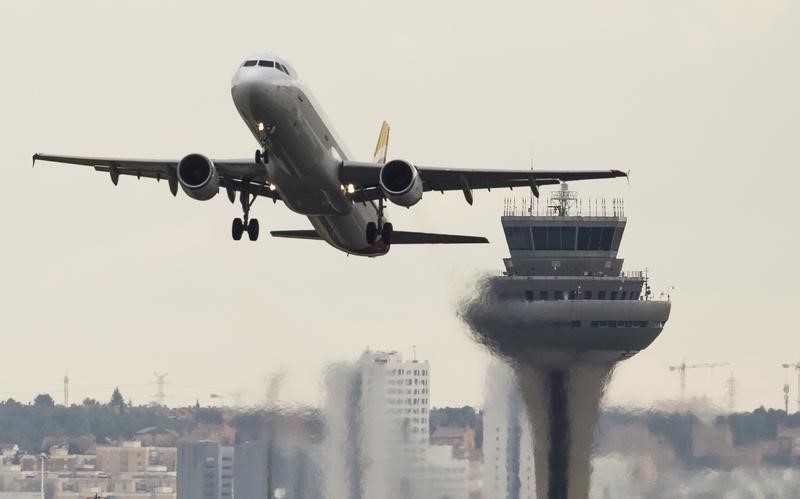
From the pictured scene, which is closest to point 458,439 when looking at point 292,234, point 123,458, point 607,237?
point 123,458

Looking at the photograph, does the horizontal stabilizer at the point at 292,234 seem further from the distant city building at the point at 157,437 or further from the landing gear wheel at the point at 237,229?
the distant city building at the point at 157,437

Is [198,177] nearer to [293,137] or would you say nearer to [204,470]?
[293,137]

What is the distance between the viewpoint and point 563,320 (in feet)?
522

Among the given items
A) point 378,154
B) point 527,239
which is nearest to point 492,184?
point 378,154

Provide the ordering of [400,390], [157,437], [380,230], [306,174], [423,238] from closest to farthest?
[306,174] → [380,230] → [423,238] → [400,390] → [157,437]

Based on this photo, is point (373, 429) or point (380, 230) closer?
point (380, 230)

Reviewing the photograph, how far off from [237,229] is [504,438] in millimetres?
51444

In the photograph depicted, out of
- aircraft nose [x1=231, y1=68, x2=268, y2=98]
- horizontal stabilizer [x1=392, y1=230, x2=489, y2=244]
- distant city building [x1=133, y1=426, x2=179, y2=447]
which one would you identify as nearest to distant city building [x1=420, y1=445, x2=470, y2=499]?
distant city building [x1=133, y1=426, x2=179, y2=447]

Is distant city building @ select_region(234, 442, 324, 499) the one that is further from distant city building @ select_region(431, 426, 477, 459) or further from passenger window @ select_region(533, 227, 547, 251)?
passenger window @ select_region(533, 227, 547, 251)

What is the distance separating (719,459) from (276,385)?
83.9ft

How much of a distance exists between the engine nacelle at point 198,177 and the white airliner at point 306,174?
1.2 inches

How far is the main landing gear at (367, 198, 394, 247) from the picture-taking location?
243ft

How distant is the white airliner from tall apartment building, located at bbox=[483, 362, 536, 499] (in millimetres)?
40782

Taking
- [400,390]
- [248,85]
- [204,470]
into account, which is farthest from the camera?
[204,470]
